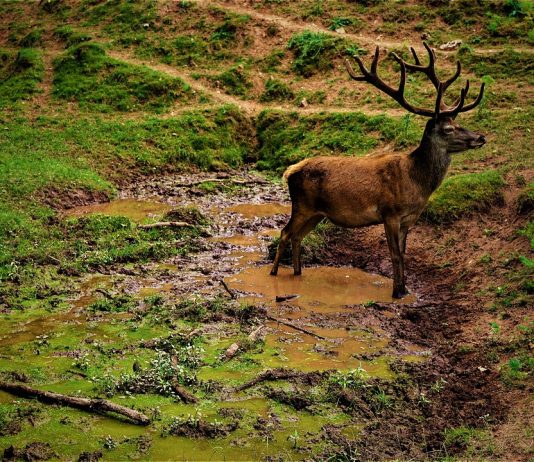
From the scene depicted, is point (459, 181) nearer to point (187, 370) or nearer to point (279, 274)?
point (279, 274)

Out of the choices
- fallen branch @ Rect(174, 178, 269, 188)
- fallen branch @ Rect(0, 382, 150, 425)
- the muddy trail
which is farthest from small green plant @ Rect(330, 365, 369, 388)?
fallen branch @ Rect(174, 178, 269, 188)

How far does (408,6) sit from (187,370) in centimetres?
1828

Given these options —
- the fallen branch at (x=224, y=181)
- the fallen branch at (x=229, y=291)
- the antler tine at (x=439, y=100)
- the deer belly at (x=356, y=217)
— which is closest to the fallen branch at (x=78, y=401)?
the fallen branch at (x=229, y=291)

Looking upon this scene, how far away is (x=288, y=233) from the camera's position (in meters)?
12.4

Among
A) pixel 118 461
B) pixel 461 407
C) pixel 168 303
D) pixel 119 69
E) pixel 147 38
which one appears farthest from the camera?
pixel 147 38

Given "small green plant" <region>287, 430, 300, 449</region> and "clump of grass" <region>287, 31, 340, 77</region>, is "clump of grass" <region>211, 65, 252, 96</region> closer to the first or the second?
"clump of grass" <region>287, 31, 340, 77</region>

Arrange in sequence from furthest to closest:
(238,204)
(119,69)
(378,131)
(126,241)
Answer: (119,69)
(378,131)
(238,204)
(126,241)

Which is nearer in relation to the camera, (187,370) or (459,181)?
(187,370)

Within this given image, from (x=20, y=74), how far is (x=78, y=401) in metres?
17.6

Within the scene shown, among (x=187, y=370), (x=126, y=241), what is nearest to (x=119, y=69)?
(x=126, y=241)

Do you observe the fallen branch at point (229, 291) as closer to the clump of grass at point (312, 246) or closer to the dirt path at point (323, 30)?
the clump of grass at point (312, 246)

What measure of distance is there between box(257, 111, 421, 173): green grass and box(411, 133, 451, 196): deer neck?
519 cm

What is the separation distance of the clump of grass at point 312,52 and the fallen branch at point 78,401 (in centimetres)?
1611

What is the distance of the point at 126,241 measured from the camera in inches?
531
